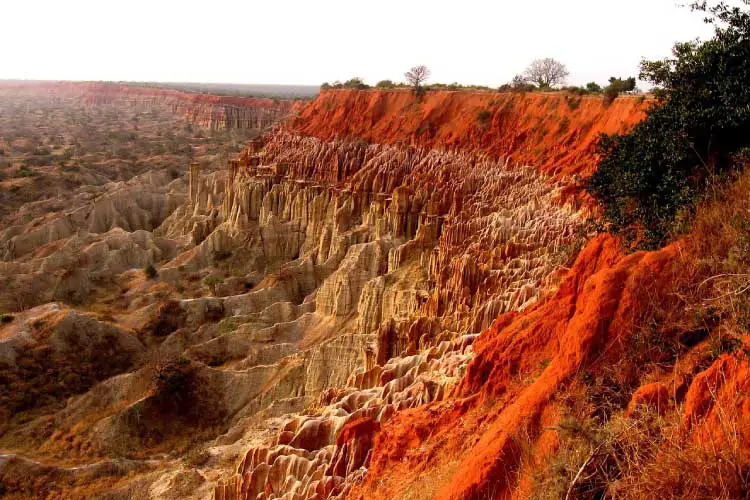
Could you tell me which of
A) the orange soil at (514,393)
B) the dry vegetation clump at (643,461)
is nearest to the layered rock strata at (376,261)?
the orange soil at (514,393)

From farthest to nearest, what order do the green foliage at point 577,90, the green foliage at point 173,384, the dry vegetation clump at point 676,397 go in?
1. the green foliage at point 577,90
2. the green foliage at point 173,384
3. the dry vegetation clump at point 676,397

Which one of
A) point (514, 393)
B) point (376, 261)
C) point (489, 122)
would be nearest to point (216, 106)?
point (489, 122)

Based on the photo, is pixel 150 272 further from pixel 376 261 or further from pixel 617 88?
pixel 617 88

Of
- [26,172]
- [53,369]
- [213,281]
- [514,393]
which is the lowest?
[53,369]

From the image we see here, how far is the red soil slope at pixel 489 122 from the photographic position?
22016mm

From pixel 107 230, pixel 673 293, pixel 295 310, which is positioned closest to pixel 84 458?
pixel 295 310

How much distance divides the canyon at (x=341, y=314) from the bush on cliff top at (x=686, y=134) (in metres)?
1.08

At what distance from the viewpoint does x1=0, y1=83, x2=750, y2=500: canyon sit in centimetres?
868

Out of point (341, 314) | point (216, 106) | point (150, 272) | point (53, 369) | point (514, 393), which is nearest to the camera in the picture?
point (514, 393)

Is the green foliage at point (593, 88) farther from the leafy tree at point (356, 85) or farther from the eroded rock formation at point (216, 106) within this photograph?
the eroded rock formation at point (216, 106)

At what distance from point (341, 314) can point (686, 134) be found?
14750mm

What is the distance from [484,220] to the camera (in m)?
20.7

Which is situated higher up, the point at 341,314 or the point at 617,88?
the point at 617,88

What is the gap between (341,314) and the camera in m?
22.9
